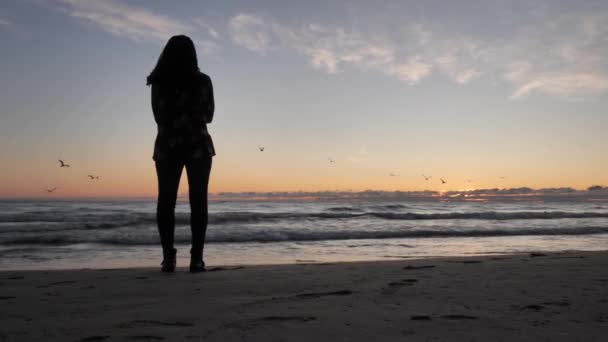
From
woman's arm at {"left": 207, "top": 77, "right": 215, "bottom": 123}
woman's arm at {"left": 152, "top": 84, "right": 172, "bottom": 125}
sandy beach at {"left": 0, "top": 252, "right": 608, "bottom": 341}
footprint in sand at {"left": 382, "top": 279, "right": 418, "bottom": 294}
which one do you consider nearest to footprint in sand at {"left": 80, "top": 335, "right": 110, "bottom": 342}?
sandy beach at {"left": 0, "top": 252, "right": 608, "bottom": 341}

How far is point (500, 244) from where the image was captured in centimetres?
878

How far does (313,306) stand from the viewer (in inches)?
92.0

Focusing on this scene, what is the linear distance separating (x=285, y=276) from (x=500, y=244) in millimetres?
6671

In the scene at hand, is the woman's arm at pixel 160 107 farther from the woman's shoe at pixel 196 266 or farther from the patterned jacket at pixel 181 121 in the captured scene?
the woman's shoe at pixel 196 266

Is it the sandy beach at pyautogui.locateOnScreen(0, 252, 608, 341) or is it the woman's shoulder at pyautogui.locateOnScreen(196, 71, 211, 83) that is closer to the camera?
the sandy beach at pyautogui.locateOnScreen(0, 252, 608, 341)

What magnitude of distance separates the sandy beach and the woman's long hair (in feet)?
5.39

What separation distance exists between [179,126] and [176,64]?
517 millimetres

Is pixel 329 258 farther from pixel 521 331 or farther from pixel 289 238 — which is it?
pixel 521 331

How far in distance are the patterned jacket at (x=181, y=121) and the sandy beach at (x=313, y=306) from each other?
3.38 ft

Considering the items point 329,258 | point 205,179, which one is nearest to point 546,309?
point 205,179

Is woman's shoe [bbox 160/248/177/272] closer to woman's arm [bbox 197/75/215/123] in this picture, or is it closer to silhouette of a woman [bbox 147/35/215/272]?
silhouette of a woman [bbox 147/35/215/272]

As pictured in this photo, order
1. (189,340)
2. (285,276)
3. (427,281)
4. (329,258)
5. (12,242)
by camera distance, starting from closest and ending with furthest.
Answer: (189,340)
(427,281)
(285,276)
(329,258)
(12,242)

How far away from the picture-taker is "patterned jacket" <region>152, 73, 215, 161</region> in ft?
12.0

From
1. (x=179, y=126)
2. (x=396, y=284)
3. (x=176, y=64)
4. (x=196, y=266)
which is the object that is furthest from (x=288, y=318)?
(x=176, y=64)
